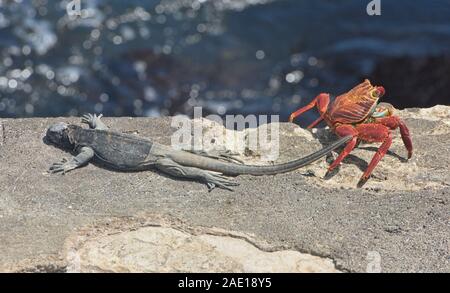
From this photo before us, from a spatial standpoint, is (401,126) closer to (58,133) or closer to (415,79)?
(58,133)

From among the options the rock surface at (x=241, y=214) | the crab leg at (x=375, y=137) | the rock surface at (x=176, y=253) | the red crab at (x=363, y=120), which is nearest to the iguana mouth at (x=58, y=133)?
the rock surface at (x=241, y=214)

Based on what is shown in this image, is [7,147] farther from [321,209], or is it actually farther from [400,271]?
[400,271]

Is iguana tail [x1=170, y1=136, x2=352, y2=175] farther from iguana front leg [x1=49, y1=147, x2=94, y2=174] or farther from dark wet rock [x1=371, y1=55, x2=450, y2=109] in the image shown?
dark wet rock [x1=371, y1=55, x2=450, y2=109]

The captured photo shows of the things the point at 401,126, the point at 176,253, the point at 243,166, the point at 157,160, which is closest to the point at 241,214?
the point at 243,166

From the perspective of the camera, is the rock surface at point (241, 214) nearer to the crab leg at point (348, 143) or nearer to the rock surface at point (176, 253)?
the rock surface at point (176, 253)

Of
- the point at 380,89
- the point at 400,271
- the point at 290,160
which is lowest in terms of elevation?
the point at 400,271

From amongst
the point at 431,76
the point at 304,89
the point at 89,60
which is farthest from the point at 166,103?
the point at 431,76
